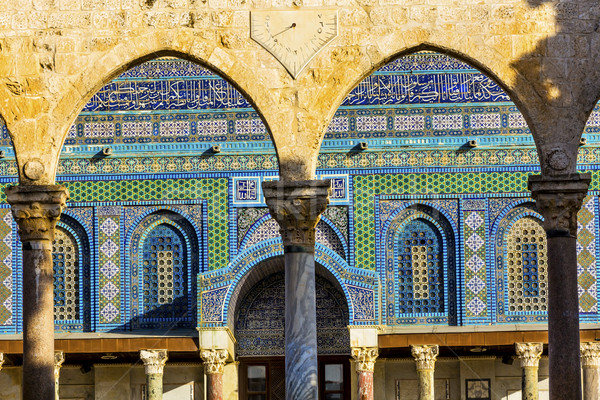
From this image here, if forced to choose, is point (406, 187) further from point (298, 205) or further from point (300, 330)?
point (300, 330)

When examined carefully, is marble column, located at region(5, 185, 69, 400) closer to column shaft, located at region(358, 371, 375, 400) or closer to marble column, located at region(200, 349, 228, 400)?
marble column, located at region(200, 349, 228, 400)

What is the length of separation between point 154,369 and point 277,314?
8.75 ft

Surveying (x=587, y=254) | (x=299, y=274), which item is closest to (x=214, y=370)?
(x=587, y=254)

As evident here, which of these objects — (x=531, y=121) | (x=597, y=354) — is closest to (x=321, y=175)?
(x=597, y=354)

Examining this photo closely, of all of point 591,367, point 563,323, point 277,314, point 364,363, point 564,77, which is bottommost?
point 563,323

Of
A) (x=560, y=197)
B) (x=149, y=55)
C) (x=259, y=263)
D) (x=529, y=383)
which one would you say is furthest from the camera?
(x=259, y=263)

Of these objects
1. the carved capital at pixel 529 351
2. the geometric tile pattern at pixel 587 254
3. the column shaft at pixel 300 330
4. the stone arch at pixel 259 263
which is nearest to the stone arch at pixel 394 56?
the column shaft at pixel 300 330

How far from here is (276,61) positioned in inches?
596

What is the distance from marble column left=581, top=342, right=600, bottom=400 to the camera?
2372 centimetres

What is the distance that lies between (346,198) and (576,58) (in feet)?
32.3

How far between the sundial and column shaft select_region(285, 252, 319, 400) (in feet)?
6.63

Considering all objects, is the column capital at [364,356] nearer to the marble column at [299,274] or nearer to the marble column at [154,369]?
the marble column at [154,369]

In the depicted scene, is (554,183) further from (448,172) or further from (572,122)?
(448,172)

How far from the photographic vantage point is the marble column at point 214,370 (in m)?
23.6
